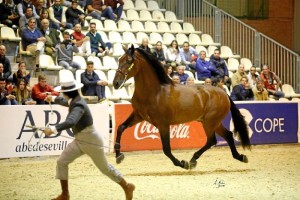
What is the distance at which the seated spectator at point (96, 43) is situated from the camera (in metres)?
18.2

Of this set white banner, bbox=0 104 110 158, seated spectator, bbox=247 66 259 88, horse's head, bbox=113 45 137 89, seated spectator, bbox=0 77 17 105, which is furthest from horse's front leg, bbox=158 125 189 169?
seated spectator, bbox=247 66 259 88

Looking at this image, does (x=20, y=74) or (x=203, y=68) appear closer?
(x=20, y=74)

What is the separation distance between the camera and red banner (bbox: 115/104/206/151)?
48.6ft

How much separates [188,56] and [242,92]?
269 centimetres

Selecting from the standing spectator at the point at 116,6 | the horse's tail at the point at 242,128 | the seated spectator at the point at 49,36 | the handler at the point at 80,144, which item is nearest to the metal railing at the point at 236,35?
the standing spectator at the point at 116,6

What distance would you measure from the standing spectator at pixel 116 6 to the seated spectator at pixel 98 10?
17 cm

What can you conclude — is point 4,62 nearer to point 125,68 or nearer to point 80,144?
point 125,68

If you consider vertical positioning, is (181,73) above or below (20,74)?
below

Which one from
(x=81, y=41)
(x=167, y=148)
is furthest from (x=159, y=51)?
(x=167, y=148)

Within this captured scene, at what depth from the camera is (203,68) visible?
19.1 metres

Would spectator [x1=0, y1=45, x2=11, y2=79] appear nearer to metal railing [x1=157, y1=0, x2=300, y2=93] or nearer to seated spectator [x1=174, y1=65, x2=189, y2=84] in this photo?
seated spectator [x1=174, y1=65, x2=189, y2=84]

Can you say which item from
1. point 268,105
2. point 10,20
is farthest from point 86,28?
point 268,105

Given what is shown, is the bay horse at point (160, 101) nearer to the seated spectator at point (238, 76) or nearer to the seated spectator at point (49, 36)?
the seated spectator at point (49, 36)

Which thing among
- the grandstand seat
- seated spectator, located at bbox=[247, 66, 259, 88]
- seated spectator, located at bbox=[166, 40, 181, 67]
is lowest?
seated spectator, located at bbox=[247, 66, 259, 88]
